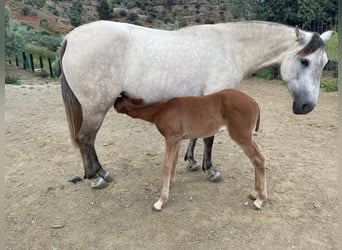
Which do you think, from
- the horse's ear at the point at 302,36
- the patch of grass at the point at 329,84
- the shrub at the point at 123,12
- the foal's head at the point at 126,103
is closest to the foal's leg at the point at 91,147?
the foal's head at the point at 126,103

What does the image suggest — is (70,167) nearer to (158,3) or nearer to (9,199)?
(9,199)

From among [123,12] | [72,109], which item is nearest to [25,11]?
[123,12]

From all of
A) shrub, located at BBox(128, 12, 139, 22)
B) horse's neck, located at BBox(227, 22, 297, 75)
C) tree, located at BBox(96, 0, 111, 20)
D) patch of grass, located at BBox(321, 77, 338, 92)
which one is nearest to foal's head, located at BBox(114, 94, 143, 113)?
horse's neck, located at BBox(227, 22, 297, 75)

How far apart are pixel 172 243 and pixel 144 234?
24 cm

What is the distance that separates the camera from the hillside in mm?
20297

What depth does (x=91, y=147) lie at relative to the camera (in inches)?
112

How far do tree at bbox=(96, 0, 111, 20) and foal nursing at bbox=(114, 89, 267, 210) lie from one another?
2418 centimetres

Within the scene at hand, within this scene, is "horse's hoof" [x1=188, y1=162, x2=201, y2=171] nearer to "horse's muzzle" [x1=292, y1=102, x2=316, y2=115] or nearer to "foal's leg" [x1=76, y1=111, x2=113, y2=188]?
"foal's leg" [x1=76, y1=111, x2=113, y2=188]

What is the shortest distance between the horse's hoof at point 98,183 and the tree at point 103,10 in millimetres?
23884

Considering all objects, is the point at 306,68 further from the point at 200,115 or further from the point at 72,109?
the point at 72,109

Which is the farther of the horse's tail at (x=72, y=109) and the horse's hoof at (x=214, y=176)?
the horse's hoof at (x=214, y=176)

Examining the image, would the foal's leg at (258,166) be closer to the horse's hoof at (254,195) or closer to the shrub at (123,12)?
the horse's hoof at (254,195)

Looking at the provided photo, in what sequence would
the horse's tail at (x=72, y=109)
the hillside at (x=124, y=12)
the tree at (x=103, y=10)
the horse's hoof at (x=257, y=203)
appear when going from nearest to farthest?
the horse's hoof at (x=257, y=203), the horse's tail at (x=72, y=109), the hillside at (x=124, y=12), the tree at (x=103, y=10)

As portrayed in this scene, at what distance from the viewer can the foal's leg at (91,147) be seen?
2676mm
